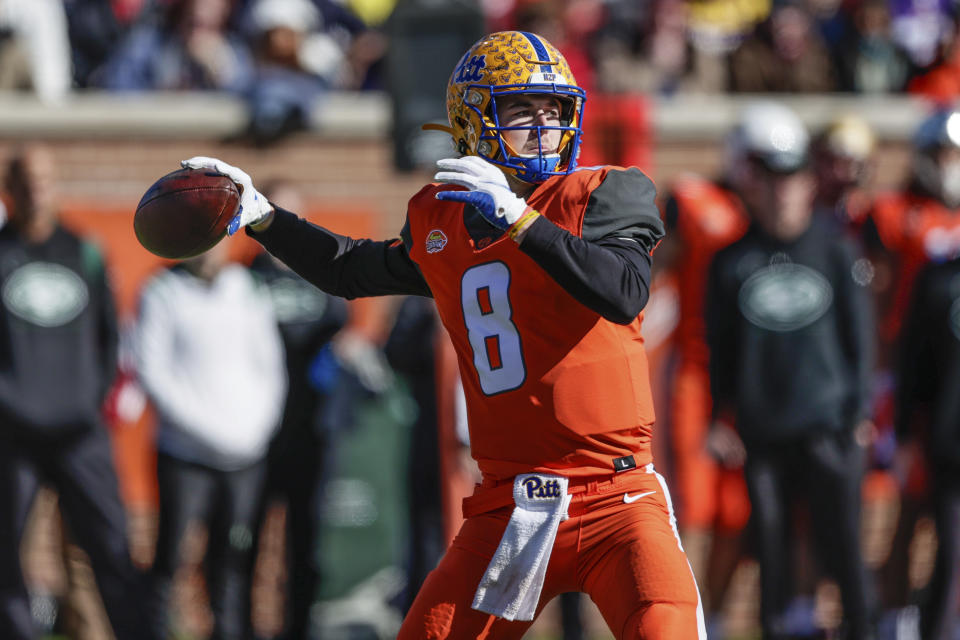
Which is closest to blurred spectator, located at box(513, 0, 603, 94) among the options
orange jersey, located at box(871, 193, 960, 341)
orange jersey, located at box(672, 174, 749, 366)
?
orange jersey, located at box(672, 174, 749, 366)

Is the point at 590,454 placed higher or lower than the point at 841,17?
lower

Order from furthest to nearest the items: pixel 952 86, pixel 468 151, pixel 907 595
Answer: pixel 952 86, pixel 907 595, pixel 468 151

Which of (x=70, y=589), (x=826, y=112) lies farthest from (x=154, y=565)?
(x=826, y=112)

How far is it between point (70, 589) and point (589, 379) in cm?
390

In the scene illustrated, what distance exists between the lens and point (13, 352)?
596 centimetres

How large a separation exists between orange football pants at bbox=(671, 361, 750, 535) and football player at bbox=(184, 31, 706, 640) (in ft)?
9.11

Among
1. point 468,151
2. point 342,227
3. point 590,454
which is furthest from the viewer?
point 342,227

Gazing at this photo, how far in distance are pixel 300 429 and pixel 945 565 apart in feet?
9.11

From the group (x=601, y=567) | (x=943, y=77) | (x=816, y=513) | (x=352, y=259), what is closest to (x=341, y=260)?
(x=352, y=259)

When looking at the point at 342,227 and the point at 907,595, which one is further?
the point at 342,227

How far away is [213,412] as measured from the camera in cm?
607

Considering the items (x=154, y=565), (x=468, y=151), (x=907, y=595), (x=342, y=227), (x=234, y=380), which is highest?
(x=468, y=151)

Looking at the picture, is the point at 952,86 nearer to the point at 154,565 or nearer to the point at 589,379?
the point at 154,565

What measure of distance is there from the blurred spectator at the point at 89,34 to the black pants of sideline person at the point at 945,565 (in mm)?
5171
